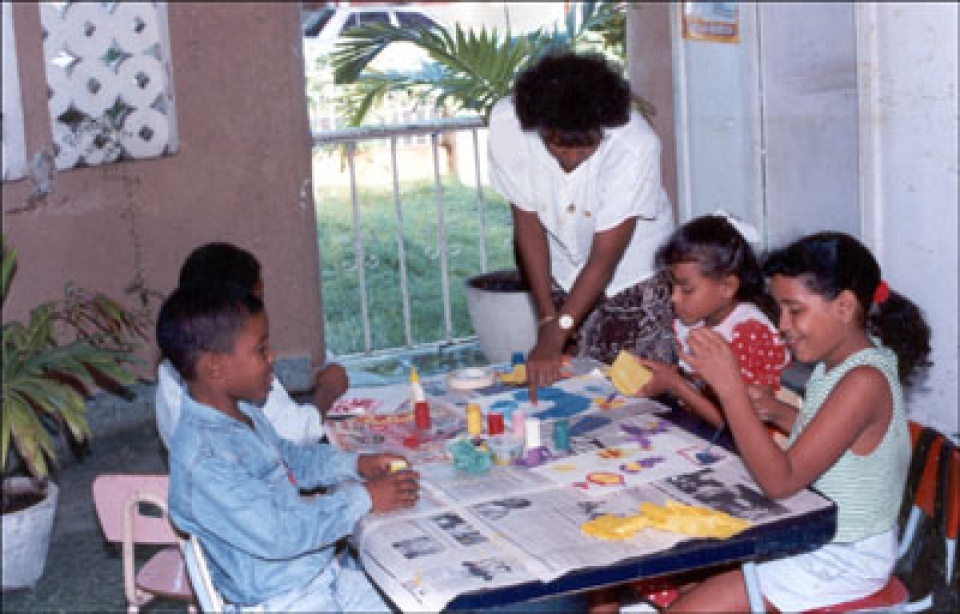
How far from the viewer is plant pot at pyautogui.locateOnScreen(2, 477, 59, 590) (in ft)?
16.7

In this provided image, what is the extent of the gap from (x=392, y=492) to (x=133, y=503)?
0.83 metres

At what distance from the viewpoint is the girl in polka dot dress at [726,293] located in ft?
13.8

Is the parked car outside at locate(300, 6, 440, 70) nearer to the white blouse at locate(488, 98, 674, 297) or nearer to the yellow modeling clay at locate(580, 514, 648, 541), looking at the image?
the white blouse at locate(488, 98, 674, 297)

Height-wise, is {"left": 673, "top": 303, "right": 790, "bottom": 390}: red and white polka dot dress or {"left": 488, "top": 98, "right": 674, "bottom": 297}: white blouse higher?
{"left": 488, "top": 98, "right": 674, "bottom": 297}: white blouse

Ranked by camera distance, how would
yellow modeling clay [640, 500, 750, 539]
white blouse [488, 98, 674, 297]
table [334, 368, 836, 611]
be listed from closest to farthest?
1. table [334, 368, 836, 611]
2. yellow modeling clay [640, 500, 750, 539]
3. white blouse [488, 98, 674, 297]

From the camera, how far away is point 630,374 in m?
3.90

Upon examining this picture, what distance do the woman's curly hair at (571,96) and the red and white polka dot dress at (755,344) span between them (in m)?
0.71

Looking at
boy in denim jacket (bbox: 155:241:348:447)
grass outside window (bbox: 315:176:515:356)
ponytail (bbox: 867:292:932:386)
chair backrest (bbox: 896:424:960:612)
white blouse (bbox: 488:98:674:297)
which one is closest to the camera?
chair backrest (bbox: 896:424:960:612)

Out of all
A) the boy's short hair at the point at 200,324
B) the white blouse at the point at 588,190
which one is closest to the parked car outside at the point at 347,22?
the white blouse at the point at 588,190

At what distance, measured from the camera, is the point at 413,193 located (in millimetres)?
11711

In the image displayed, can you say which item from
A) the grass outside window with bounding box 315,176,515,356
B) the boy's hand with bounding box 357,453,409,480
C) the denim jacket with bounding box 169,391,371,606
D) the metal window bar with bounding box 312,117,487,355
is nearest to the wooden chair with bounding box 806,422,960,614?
the boy's hand with bounding box 357,453,409,480

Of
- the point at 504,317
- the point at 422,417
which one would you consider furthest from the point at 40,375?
the point at 504,317

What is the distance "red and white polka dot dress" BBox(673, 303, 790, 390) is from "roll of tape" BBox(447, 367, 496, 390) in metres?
0.60

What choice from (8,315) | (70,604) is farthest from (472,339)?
(70,604)
